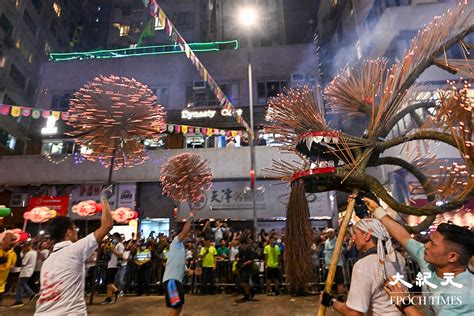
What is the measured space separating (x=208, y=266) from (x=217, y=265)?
0.67 metres

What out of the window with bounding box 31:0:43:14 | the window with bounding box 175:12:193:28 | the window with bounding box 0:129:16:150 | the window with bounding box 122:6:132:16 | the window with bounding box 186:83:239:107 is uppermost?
the window with bounding box 31:0:43:14

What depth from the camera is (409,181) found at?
14258mm

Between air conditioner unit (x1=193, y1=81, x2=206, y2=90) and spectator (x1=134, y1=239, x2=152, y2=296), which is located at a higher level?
air conditioner unit (x1=193, y1=81, x2=206, y2=90)

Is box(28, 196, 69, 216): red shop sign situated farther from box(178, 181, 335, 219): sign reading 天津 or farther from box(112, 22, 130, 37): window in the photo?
box(112, 22, 130, 37): window

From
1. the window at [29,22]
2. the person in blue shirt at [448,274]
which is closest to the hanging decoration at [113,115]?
the person in blue shirt at [448,274]

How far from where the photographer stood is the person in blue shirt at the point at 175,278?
17.3 ft

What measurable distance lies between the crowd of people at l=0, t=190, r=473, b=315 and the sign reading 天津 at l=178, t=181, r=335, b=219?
288 cm

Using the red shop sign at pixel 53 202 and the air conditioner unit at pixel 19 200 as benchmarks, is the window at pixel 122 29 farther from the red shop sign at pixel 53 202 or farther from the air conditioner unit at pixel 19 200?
the red shop sign at pixel 53 202

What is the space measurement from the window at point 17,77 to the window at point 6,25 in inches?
114

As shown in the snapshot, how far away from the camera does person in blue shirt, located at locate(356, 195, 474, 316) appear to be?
2154mm

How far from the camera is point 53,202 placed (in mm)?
17625

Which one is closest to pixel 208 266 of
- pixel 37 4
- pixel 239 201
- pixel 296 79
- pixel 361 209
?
pixel 239 201

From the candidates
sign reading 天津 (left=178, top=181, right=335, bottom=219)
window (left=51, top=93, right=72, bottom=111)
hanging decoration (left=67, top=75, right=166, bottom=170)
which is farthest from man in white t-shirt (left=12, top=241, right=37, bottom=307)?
window (left=51, top=93, right=72, bottom=111)

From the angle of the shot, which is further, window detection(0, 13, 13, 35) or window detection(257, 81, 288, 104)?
window detection(0, 13, 13, 35)
